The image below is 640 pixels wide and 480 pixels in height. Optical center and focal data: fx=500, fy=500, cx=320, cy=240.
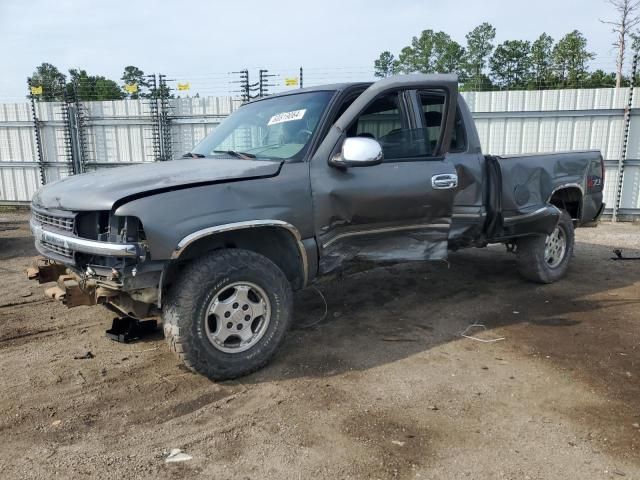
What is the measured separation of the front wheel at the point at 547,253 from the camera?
18.8ft

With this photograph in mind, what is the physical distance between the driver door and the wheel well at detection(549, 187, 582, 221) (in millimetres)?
2312

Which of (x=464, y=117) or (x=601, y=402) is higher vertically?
(x=464, y=117)

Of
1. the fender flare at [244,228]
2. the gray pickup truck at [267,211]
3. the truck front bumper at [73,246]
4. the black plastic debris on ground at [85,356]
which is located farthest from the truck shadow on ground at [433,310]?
the black plastic debris on ground at [85,356]

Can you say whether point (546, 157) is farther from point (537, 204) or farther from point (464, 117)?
point (464, 117)

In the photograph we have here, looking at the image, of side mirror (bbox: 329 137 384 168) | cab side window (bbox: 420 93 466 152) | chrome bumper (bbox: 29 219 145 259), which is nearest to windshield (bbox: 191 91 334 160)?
side mirror (bbox: 329 137 384 168)

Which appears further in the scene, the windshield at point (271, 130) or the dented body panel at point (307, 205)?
the windshield at point (271, 130)

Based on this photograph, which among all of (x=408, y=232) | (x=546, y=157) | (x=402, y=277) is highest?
(x=546, y=157)

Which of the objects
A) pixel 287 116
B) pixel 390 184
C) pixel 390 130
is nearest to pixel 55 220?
pixel 287 116

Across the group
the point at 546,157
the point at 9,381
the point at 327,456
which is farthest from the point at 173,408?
the point at 546,157

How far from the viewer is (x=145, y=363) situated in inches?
150

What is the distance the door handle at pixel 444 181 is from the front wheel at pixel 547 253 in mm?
1810

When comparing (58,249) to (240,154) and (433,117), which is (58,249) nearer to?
(240,154)

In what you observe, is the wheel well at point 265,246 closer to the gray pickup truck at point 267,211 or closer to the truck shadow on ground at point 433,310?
the gray pickup truck at point 267,211

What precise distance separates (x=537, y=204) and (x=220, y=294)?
3796 mm
